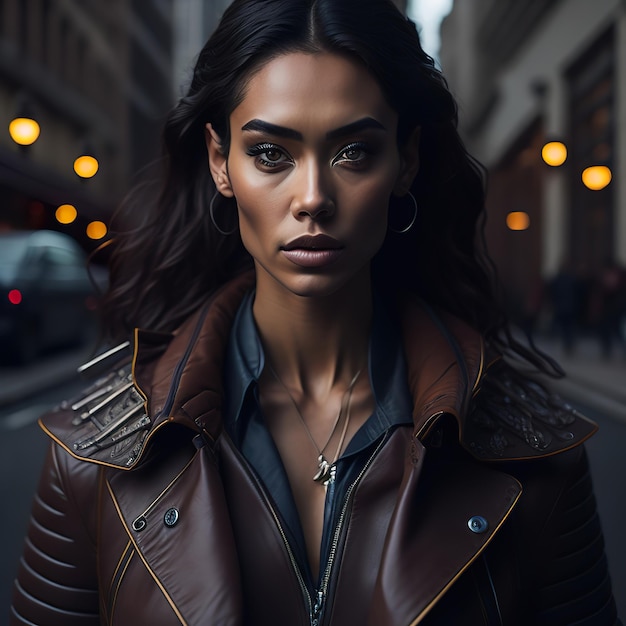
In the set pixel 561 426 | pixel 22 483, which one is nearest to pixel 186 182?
pixel 561 426

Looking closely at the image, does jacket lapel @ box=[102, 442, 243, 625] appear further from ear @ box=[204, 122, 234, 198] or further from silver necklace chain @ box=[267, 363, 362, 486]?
ear @ box=[204, 122, 234, 198]

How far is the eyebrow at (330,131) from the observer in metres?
1.84

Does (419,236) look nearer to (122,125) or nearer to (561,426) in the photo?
(561,426)

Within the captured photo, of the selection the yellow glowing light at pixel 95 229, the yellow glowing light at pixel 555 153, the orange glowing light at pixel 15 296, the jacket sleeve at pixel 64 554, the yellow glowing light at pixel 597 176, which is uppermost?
the jacket sleeve at pixel 64 554

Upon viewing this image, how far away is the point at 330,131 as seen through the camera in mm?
1835

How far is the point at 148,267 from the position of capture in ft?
7.68

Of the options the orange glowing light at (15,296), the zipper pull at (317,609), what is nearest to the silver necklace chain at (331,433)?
the zipper pull at (317,609)

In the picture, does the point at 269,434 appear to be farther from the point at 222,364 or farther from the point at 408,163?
the point at 408,163

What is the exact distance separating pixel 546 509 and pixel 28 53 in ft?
89.1

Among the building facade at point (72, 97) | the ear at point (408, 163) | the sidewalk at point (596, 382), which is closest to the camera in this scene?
the ear at point (408, 163)

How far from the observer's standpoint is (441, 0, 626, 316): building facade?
1903 centimetres

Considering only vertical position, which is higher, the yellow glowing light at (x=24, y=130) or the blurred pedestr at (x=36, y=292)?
the yellow glowing light at (x=24, y=130)

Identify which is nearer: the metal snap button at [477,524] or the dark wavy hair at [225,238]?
the metal snap button at [477,524]

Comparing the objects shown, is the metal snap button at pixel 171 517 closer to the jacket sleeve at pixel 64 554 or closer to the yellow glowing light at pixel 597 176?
the jacket sleeve at pixel 64 554
